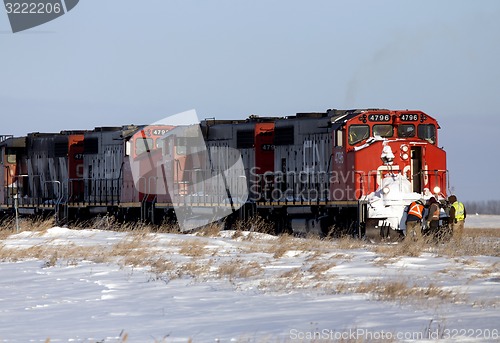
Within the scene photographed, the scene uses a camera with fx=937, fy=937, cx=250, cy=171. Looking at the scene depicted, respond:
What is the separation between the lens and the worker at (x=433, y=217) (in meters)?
23.3

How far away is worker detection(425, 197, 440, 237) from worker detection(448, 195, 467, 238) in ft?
1.28

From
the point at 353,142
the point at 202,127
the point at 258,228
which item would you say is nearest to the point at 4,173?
the point at 202,127

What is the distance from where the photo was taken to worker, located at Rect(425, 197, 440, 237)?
2334 cm

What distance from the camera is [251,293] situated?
12711 millimetres

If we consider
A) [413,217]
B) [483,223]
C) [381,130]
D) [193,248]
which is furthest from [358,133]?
[483,223]

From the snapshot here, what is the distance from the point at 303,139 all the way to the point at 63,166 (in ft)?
37.8

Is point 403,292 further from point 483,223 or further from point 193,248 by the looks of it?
point 483,223

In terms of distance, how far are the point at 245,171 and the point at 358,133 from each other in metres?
4.86

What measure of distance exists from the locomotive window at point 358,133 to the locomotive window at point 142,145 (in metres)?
8.83

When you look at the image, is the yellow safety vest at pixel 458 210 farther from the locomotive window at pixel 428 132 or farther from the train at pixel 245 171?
the locomotive window at pixel 428 132

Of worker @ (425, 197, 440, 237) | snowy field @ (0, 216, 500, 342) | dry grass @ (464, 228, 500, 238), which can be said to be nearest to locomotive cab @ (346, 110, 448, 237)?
worker @ (425, 197, 440, 237)

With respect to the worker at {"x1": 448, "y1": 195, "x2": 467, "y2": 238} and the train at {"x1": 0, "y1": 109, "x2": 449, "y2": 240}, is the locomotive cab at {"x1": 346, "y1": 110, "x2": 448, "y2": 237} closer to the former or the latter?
the train at {"x1": 0, "y1": 109, "x2": 449, "y2": 240}

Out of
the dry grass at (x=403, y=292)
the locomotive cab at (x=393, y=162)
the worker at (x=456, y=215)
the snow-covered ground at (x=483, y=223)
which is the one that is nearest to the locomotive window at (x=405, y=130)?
the locomotive cab at (x=393, y=162)

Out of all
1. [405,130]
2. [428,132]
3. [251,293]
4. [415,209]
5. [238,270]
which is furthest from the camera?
[428,132]
